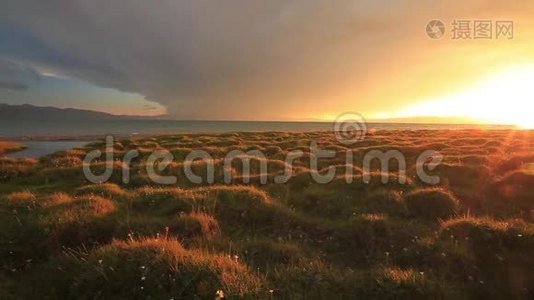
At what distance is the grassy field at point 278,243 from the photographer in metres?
7.32

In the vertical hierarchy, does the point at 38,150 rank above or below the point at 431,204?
below

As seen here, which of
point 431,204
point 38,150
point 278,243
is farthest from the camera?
point 38,150

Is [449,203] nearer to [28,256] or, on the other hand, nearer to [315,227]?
[315,227]

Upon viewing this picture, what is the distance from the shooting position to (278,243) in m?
9.94

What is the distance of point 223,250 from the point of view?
9.27 meters

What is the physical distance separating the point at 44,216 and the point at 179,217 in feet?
12.2

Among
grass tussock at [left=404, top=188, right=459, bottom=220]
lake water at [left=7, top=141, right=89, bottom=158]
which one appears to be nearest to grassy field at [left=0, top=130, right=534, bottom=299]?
grass tussock at [left=404, top=188, right=459, bottom=220]

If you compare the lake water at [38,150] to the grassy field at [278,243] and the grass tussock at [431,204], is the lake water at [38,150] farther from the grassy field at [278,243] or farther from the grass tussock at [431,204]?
the grass tussock at [431,204]

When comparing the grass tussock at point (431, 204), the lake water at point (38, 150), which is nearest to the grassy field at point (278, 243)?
the grass tussock at point (431, 204)

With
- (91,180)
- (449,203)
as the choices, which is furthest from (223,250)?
(91,180)
